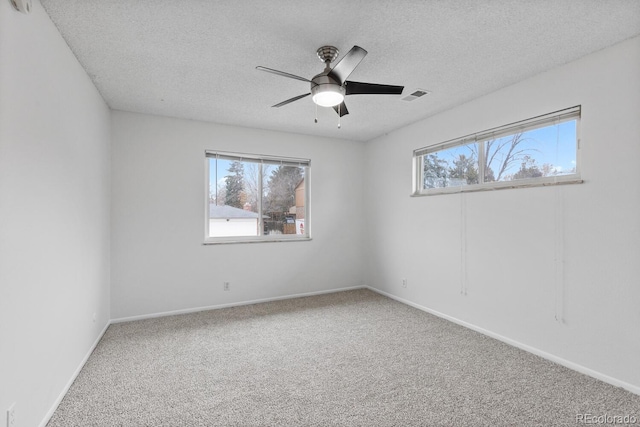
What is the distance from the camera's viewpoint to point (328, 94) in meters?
2.22

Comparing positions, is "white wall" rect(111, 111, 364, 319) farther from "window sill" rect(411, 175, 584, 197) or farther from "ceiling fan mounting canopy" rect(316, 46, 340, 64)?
"ceiling fan mounting canopy" rect(316, 46, 340, 64)

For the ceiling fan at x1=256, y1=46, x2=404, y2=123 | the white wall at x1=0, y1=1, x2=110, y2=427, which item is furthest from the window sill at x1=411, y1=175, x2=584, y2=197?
the white wall at x1=0, y1=1, x2=110, y2=427

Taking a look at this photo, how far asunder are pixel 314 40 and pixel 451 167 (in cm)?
232

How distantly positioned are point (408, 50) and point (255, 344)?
2859 millimetres

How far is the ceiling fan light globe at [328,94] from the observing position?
2197 millimetres

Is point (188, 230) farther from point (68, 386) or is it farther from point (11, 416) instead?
point (11, 416)

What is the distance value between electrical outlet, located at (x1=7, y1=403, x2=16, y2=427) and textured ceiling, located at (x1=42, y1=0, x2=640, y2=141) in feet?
7.12

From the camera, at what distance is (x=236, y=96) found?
319cm

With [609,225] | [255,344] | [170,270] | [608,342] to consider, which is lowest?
[255,344]

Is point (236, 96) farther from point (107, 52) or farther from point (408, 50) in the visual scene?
point (408, 50)

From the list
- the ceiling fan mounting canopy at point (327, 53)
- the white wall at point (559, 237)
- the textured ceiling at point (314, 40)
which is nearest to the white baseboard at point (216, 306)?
the white wall at point (559, 237)

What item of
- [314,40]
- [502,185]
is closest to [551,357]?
[502,185]

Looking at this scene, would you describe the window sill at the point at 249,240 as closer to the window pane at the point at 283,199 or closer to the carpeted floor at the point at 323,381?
the window pane at the point at 283,199

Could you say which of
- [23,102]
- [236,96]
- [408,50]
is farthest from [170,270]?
[408,50]
